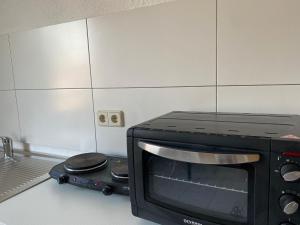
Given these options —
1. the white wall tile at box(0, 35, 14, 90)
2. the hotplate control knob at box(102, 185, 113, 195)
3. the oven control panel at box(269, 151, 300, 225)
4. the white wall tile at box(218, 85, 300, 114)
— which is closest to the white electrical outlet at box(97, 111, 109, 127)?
the hotplate control knob at box(102, 185, 113, 195)

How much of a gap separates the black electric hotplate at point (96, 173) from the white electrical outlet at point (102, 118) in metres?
0.15

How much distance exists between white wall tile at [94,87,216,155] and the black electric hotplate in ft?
0.34

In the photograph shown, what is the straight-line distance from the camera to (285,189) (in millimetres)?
549

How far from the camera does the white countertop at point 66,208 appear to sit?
→ 818 mm

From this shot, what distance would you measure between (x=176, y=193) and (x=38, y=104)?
1.01 metres

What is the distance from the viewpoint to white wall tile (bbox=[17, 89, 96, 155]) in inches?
50.9

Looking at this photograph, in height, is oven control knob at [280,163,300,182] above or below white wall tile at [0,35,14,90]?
below

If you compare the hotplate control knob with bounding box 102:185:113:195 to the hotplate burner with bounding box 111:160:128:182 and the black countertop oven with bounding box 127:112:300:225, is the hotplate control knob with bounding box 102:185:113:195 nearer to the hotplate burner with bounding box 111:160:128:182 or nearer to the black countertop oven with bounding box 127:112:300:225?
the hotplate burner with bounding box 111:160:128:182

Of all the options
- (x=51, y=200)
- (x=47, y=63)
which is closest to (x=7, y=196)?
(x=51, y=200)

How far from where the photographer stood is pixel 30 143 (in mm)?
1521

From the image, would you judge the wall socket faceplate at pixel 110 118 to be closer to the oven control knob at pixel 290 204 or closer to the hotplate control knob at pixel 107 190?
the hotplate control knob at pixel 107 190

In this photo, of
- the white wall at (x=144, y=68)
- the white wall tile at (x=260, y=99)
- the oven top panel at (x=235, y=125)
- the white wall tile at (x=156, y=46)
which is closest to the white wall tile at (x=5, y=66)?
the white wall at (x=144, y=68)

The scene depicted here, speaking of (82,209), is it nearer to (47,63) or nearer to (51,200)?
(51,200)

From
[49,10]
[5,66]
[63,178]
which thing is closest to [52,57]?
[49,10]
